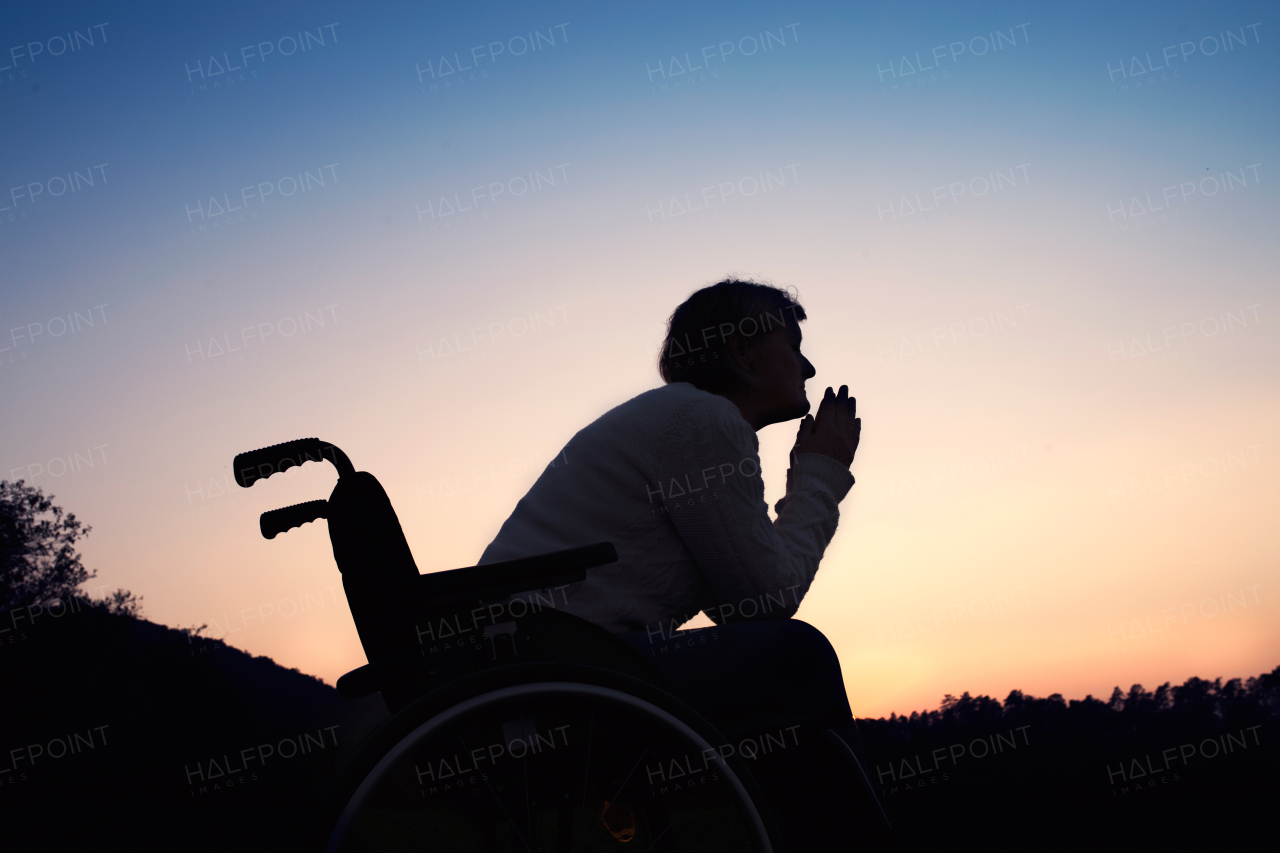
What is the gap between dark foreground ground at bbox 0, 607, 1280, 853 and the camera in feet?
6.22

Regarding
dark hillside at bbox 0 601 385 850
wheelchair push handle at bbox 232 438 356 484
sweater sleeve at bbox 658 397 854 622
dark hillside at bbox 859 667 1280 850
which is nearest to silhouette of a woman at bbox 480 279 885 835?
sweater sleeve at bbox 658 397 854 622

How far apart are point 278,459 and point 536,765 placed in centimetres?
69

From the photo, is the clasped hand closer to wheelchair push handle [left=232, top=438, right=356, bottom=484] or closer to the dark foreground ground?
the dark foreground ground

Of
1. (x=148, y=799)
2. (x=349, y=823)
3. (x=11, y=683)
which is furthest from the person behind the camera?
(x=11, y=683)

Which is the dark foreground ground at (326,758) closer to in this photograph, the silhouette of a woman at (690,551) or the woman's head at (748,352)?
the silhouette of a woman at (690,551)

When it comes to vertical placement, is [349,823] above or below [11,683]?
below

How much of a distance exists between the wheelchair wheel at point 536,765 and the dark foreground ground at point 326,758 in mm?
91

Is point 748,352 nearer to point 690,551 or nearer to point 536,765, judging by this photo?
point 690,551

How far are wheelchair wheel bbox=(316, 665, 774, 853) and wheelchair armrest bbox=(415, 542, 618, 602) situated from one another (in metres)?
0.12

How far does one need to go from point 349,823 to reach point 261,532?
0.52 m

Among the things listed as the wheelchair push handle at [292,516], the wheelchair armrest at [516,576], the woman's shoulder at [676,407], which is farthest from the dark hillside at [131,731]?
the wheelchair armrest at [516,576]

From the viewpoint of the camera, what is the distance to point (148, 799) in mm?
12172

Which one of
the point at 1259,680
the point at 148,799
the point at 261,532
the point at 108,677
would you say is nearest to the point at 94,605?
the point at 108,677

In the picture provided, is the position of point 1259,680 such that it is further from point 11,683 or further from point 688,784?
point 11,683
